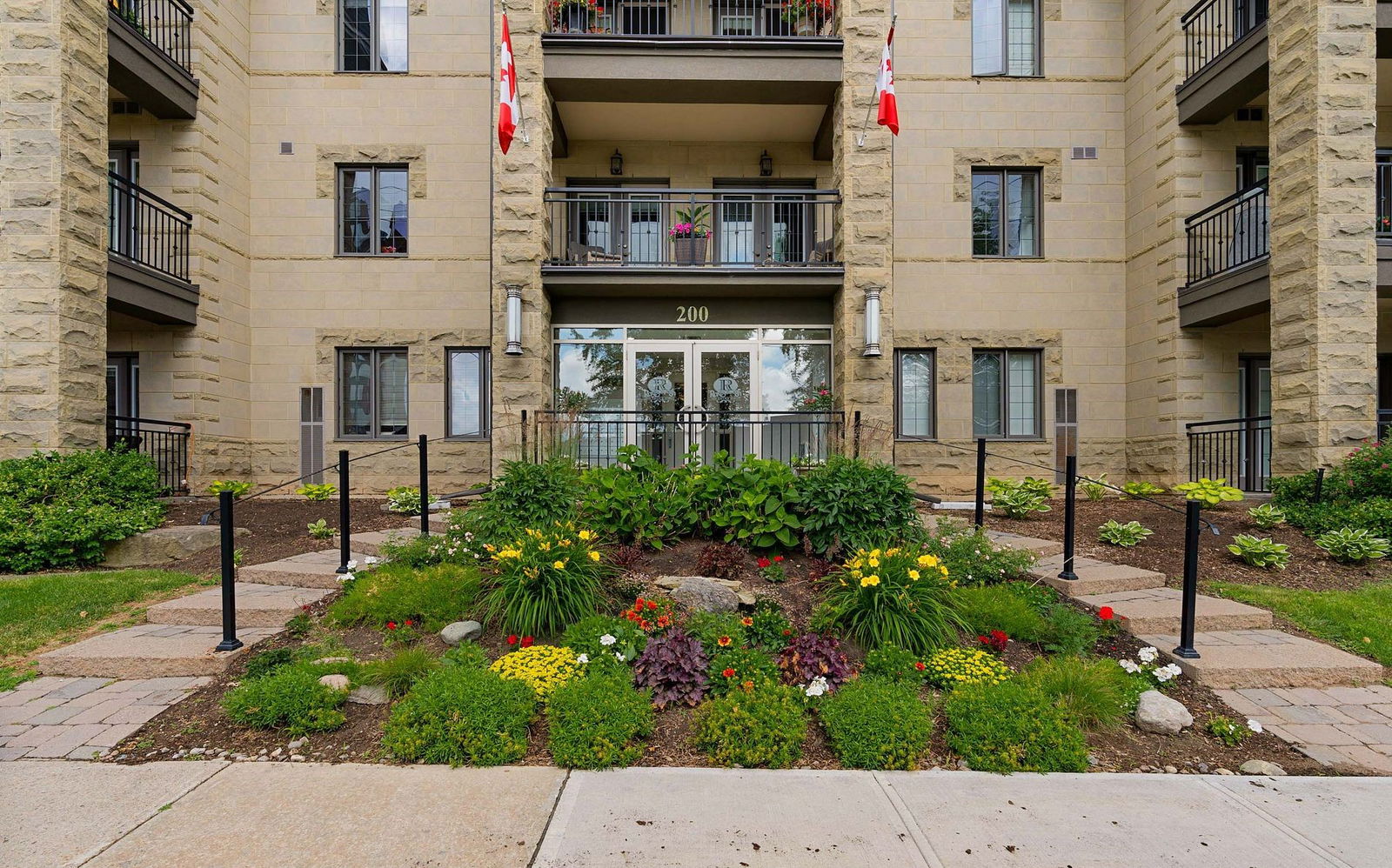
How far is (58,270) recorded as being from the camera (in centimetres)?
772

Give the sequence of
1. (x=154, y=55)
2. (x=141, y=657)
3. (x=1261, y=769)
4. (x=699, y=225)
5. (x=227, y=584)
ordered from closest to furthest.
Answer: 1. (x=1261, y=769)
2. (x=141, y=657)
3. (x=227, y=584)
4. (x=154, y=55)
5. (x=699, y=225)

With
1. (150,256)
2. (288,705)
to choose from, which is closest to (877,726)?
(288,705)

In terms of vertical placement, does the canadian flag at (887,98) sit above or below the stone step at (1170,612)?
above

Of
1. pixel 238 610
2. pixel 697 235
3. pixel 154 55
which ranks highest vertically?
pixel 154 55

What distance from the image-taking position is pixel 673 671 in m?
3.96

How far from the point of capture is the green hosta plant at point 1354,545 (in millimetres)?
6289

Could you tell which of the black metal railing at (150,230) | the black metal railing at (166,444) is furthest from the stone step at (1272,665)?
the black metal railing at (150,230)

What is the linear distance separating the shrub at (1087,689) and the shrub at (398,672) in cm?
368

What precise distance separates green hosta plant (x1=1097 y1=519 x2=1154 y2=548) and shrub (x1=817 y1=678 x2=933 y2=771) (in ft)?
16.0

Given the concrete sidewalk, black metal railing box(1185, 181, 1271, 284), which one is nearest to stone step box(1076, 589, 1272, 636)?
the concrete sidewalk

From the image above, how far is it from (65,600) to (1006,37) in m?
15.2

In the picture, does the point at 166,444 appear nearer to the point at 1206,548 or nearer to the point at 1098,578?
the point at 1098,578

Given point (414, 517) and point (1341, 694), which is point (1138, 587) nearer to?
point (1341, 694)

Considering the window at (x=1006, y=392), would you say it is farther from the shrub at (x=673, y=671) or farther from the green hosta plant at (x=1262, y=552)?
the shrub at (x=673, y=671)
